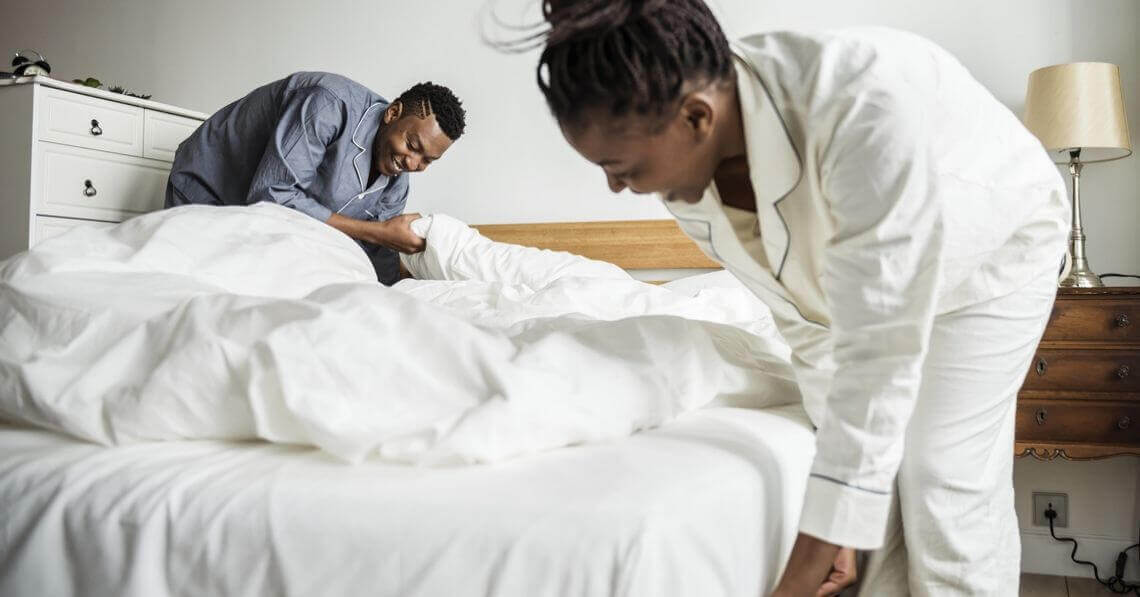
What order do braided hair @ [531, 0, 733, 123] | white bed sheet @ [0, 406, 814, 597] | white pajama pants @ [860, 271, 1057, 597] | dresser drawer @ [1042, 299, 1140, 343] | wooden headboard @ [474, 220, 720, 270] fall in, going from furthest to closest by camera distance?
1. wooden headboard @ [474, 220, 720, 270]
2. dresser drawer @ [1042, 299, 1140, 343]
3. white pajama pants @ [860, 271, 1057, 597]
4. braided hair @ [531, 0, 733, 123]
5. white bed sheet @ [0, 406, 814, 597]

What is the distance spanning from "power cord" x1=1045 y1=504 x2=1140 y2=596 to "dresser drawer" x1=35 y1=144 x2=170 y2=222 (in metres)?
2.72

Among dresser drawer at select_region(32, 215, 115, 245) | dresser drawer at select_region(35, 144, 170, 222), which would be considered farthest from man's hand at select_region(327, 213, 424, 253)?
dresser drawer at select_region(35, 144, 170, 222)

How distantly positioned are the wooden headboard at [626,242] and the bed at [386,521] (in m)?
1.68

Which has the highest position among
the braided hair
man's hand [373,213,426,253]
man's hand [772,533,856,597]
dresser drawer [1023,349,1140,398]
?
the braided hair

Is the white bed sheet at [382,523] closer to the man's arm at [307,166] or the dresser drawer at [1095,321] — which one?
the man's arm at [307,166]

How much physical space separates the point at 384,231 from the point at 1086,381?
5.24ft

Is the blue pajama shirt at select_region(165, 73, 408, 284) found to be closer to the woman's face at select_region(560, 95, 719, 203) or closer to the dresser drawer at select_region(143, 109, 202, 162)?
the dresser drawer at select_region(143, 109, 202, 162)

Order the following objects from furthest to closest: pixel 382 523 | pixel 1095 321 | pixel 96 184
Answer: pixel 96 184, pixel 1095 321, pixel 382 523

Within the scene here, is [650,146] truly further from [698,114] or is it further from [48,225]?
[48,225]

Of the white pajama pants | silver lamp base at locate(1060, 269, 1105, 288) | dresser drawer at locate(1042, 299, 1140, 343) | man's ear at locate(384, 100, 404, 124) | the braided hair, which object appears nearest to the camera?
the braided hair

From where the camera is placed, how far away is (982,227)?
2.99 feet

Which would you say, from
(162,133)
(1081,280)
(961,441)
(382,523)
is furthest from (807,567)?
(162,133)

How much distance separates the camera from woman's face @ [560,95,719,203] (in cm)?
81

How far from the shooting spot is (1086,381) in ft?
6.53
